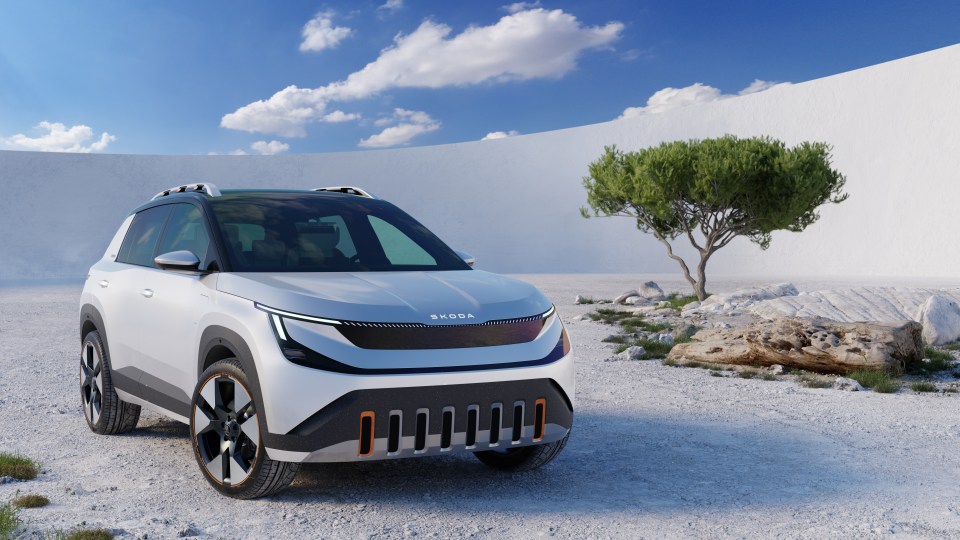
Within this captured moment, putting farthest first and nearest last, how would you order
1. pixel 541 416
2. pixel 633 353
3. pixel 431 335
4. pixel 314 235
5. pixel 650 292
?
pixel 650 292 < pixel 633 353 < pixel 314 235 < pixel 541 416 < pixel 431 335

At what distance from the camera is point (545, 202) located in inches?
2697

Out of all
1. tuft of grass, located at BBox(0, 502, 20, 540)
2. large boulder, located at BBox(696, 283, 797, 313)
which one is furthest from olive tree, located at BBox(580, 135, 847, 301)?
tuft of grass, located at BBox(0, 502, 20, 540)

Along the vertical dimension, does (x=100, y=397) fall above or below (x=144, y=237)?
below

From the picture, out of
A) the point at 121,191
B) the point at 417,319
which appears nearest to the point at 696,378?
the point at 417,319

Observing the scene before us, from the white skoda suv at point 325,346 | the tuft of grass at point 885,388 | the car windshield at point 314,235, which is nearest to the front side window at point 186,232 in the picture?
the white skoda suv at point 325,346

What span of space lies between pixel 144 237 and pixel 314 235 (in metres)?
1.61

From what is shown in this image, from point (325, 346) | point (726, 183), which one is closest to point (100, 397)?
point (325, 346)

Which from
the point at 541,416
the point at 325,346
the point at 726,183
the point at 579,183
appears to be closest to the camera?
the point at 325,346

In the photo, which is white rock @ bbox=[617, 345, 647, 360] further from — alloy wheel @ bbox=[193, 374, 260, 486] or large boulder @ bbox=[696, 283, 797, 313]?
alloy wheel @ bbox=[193, 374, 260, 486]

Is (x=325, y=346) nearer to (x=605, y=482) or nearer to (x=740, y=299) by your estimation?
(x=605, y=482)

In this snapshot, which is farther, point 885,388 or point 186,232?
point 885,388

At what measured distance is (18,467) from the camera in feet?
17.4

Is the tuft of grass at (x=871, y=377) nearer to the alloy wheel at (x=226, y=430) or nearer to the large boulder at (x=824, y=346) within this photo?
the large boulder at (x=824, y=346)

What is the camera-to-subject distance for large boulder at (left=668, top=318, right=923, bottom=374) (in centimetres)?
978
